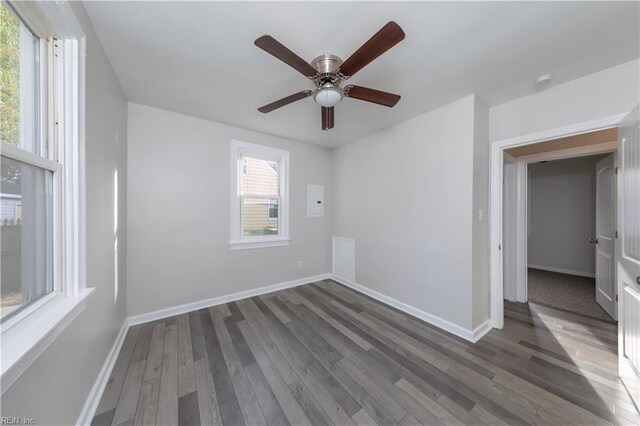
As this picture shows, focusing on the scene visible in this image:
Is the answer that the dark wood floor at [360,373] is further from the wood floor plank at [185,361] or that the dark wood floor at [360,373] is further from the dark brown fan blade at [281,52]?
the dark brown fan blade at [281,52]

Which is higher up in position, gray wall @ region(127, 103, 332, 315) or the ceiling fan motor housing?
the ceiling fan motor housing

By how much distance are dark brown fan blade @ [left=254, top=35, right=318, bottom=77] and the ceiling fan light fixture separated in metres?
0.14

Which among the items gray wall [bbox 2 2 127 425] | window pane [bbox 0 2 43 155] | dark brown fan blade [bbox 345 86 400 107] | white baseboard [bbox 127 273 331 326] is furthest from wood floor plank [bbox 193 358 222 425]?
dark brown fan blade [bbox 345 86 400 107]

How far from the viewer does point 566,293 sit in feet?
11.3

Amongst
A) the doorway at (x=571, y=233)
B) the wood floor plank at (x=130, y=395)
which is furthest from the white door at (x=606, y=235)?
the wood floor plank at (x=130, y=395)

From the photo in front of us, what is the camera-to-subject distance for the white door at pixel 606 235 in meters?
2.67

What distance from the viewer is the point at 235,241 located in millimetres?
3154

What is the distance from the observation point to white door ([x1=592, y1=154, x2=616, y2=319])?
267cm

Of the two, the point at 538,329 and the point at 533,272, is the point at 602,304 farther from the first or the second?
the point at 533,272

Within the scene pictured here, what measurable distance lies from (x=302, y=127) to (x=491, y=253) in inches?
111

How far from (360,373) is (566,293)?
3908 millimetres

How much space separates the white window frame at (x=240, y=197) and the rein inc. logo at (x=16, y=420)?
229 centimetres

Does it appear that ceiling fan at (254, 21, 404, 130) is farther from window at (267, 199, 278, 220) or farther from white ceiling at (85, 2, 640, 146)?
window at (267, 199, 278, 220)

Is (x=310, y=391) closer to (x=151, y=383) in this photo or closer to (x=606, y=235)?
(x=151, y=383)
